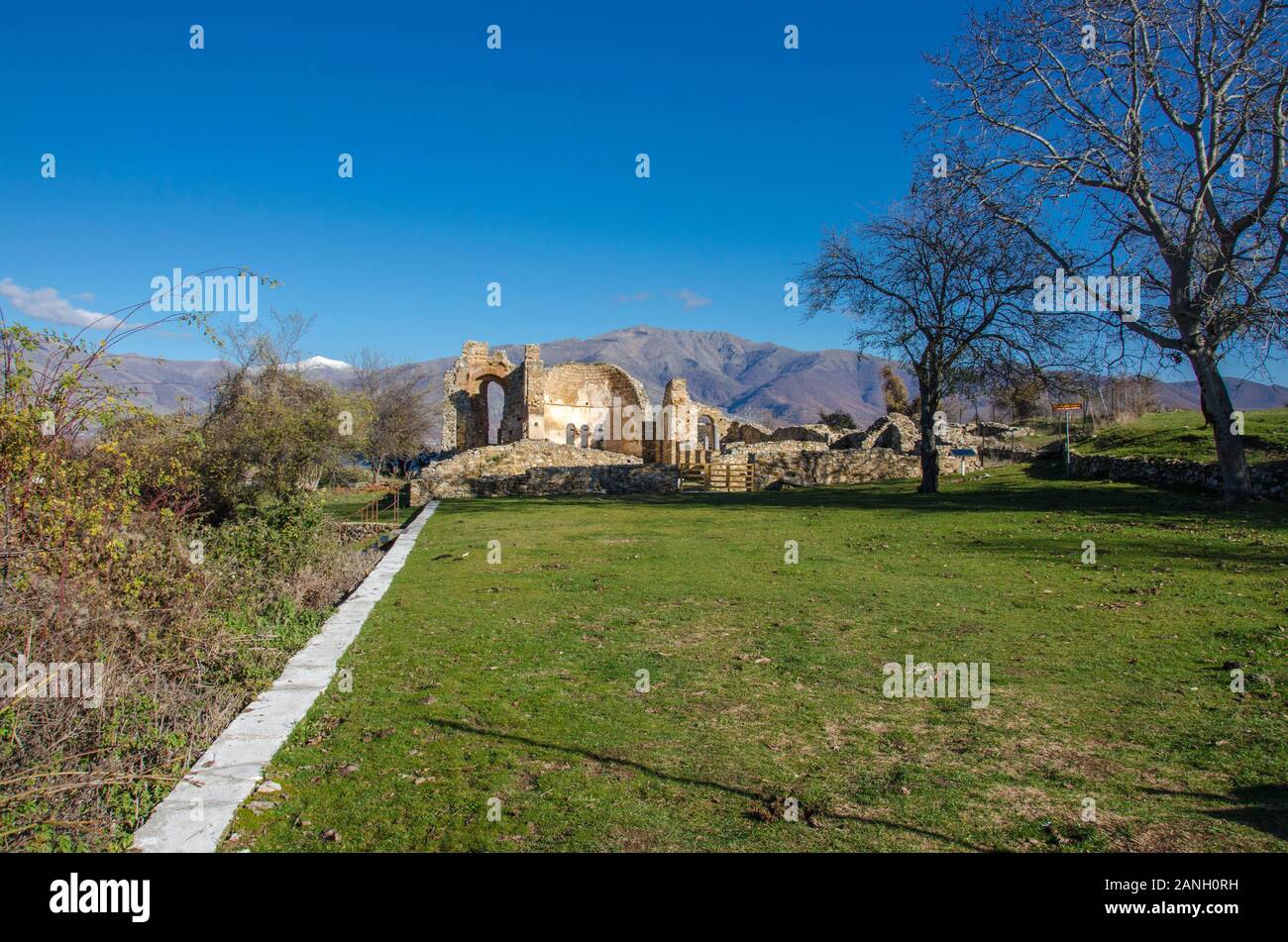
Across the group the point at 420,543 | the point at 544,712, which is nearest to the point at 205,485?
the point at 420,543

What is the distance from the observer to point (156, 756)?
16.8 ft

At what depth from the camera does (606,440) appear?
149ft

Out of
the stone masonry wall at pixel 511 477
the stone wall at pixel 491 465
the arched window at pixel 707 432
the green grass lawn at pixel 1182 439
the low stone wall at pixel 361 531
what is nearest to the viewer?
the low stone wall at pixel 361 531

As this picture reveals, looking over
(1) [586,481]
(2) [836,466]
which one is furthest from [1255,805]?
(2) [836,466]

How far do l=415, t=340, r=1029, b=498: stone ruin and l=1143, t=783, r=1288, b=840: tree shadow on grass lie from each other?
2464 cm

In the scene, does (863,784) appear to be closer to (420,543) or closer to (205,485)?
(420,543)

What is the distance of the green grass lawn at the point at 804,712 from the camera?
382 cm

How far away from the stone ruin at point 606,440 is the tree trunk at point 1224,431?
1510cm

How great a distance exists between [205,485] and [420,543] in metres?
5.37

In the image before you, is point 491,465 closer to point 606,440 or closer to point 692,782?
point 606,440

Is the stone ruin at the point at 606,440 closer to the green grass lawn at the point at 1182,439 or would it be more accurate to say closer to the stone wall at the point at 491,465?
the stone wall at the point at 491,465

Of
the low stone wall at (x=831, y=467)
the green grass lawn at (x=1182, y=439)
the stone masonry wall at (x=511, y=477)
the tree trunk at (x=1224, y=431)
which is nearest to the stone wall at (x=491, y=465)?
the stone masonry wall at (x=511, y=477)
